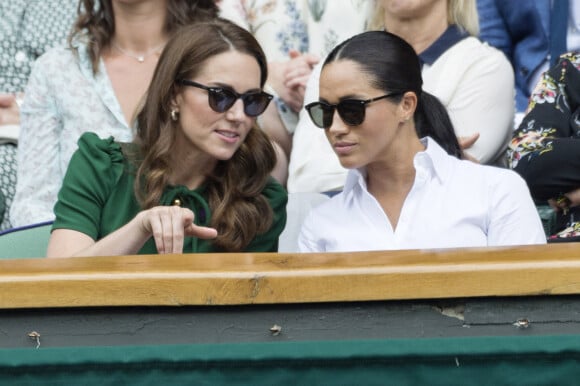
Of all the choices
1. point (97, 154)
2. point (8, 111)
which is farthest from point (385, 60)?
point (8, 111)

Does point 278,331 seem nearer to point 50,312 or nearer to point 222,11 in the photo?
point 50,312

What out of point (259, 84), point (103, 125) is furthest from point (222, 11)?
point (259, 84)

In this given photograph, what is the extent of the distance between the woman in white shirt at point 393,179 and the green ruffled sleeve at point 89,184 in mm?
469

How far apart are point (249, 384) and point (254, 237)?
1.19 metres

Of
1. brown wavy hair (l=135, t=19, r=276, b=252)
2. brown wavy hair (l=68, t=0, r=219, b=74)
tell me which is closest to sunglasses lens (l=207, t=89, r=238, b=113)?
brown wavy hair (l=135, t=19, r=276, b=252)

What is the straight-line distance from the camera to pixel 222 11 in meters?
3.68

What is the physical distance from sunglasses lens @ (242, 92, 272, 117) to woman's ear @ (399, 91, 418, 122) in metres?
0.31

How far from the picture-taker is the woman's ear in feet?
8.74

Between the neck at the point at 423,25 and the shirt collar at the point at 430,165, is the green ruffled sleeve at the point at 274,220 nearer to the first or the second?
the shirt collar at the point at 430,165

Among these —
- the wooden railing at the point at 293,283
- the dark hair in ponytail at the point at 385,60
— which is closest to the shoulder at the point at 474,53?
the dark hair in ponytail at the point at 385,60

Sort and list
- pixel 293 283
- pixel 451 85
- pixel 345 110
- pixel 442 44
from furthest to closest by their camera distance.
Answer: pixel 442 44, pixel 451 85, pixel 345 110, pixel 293 283

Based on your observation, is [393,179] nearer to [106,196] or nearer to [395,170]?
[395,170]

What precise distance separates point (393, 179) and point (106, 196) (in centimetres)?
67

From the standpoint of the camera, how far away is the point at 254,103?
2.64 metres
